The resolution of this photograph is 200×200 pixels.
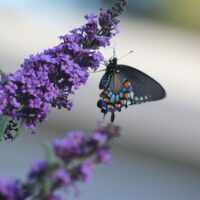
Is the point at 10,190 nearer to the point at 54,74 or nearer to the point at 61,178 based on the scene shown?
the point at 61,178

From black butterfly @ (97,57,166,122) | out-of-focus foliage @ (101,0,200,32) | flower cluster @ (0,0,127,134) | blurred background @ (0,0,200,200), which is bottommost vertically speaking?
flower cluster @ (0,0,127,134)

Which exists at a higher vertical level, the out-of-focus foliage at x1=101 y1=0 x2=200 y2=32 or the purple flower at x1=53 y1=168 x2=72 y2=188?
the out-of-focus foliage at x1=101 y1=0 x2=200 y2=32

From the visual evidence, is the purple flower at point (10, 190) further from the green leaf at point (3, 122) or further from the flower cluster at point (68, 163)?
the green leaf at point (3, 122)

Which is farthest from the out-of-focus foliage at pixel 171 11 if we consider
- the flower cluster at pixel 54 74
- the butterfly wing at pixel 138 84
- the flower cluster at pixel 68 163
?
the flower cluster at pixel 68 163

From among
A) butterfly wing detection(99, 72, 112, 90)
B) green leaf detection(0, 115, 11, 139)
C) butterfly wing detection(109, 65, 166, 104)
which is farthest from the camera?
butterfly wing detection(99, 72, 112, 90)

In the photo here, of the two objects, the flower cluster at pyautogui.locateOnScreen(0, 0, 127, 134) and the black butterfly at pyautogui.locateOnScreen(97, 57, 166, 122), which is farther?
the black butterfly at pyautogui.locateOnScreen(97, 57, 166, 122)

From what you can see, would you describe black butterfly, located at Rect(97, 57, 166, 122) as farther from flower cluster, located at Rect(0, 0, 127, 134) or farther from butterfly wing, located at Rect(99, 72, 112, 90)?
flower cluster, located at Rect(0, 0, 127, 134)

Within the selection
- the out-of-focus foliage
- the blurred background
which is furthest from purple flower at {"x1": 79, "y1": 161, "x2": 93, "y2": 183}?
the out-of-focus foliage
